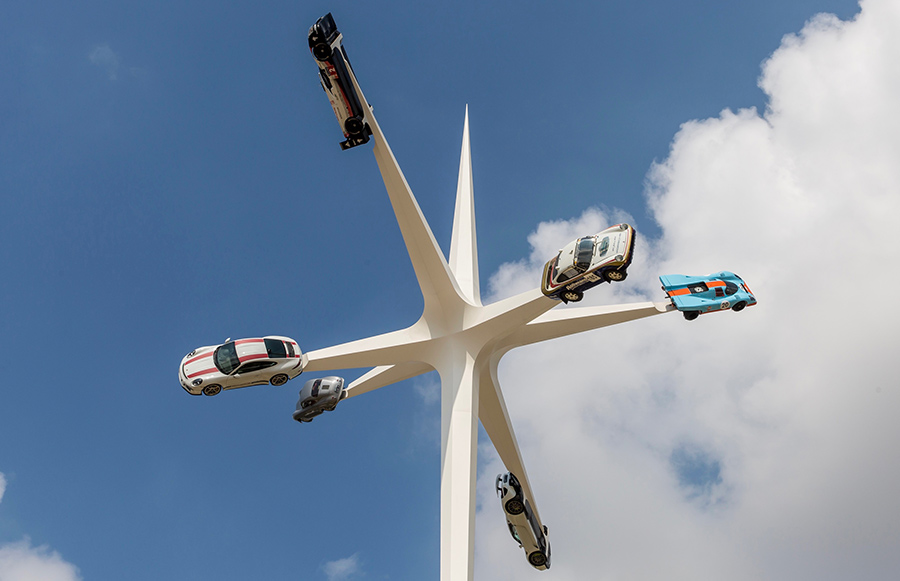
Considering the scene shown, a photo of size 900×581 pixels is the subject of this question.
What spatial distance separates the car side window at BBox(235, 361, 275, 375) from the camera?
2931cm

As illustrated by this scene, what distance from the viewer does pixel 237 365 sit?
1148 inches

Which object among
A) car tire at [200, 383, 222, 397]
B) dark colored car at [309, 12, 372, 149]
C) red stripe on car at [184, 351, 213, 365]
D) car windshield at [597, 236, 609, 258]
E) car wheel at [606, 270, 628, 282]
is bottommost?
car tire at [200, 383, 222, 397]

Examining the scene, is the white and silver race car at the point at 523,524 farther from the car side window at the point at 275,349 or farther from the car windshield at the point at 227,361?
the car windshield at the point at 227,361

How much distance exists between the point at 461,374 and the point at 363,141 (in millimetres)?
9944

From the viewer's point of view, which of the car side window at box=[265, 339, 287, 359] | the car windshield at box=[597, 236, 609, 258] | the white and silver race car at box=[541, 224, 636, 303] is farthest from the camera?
the car side window at box=[265, 339, 287, 359]

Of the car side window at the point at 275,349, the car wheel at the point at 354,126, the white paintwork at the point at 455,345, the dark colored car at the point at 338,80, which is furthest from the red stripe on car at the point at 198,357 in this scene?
the car wheel at the point at 354,126

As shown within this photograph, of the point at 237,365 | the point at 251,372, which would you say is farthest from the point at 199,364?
the point at 251,372

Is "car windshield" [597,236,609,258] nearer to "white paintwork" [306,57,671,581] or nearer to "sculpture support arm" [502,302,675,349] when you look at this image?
"white paintwork" [306,57,671,581]

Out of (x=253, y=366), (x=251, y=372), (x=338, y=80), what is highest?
(x=338, y=80)

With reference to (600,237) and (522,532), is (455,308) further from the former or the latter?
(522,532)

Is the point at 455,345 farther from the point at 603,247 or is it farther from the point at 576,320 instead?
the point at 603,247

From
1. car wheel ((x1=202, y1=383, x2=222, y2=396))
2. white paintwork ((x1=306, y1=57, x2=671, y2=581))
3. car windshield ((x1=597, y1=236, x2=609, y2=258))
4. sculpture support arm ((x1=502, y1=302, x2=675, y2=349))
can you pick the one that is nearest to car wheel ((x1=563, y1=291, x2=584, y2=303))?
white paintwork ((x1=306, y1=57, x2=671, y2=581))

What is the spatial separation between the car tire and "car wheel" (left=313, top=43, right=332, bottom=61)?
1296cm

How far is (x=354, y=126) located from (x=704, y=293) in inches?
602
